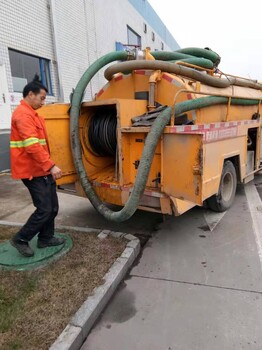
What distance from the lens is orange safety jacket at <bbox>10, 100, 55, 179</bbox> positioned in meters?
2.95

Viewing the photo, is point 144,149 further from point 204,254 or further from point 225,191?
point 225,191

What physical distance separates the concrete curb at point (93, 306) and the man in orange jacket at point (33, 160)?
0.96 metres

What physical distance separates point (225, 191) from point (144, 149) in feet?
7.43

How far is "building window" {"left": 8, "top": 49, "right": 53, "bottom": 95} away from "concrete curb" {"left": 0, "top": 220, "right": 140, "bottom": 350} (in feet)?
19.8

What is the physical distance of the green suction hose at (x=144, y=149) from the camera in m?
3.24

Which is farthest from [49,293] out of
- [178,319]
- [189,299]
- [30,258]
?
[189,299]

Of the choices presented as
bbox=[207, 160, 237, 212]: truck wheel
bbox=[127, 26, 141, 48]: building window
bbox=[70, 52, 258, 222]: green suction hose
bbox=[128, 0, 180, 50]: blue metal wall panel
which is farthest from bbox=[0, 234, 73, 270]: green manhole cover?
bbox=[128, 0, 180, 50]: blue metal wall panel

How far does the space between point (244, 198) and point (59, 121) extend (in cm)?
370

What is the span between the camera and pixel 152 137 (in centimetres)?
321

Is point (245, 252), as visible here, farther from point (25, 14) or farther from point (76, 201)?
point (25, 14)

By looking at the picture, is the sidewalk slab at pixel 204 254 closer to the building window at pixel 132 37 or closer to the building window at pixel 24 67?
the building window at pixel 24 67

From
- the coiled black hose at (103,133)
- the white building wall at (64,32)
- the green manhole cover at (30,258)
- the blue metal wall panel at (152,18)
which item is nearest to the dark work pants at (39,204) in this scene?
the green manhole cover at (30,258)

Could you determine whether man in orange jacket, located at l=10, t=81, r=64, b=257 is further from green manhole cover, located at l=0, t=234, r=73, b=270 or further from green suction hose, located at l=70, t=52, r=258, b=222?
green suction hose, located at l=70, t=52, r=258, b=222

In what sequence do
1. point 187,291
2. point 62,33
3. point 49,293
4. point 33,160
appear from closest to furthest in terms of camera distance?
1. point 49,293
2. point 187,291
3. point 33,160
4. point 62,33
